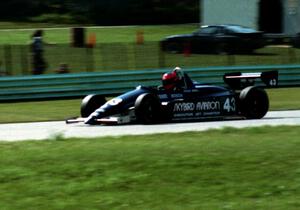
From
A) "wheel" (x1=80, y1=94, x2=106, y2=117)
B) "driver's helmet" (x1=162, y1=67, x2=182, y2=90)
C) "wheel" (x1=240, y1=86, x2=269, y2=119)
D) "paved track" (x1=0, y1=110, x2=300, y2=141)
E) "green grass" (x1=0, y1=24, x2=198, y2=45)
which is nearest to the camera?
"paved track" (x1=0, y1=110, x2=300, y2=141)

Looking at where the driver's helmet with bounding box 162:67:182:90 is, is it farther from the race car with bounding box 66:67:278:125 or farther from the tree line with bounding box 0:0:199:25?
the tree line with bounding box 0:0:199:25

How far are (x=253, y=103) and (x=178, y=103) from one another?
164 cm

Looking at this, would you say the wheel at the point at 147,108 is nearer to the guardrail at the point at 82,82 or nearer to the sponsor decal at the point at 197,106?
the sponsor decal at the point at 197,106

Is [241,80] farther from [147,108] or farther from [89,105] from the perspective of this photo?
[89,105]

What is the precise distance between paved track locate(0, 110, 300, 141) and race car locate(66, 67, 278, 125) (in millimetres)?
280

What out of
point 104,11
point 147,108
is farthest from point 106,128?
point 104,11

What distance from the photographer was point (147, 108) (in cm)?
1594

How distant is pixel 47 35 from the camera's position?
154 feet

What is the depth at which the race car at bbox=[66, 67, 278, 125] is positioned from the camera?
52.4 ft

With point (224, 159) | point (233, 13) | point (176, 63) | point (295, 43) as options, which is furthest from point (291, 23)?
point (224, 159)

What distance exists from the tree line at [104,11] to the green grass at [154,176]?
49.4 metres

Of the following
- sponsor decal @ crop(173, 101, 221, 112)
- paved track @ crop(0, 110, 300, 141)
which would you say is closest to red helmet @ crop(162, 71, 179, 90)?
sponsor decal @ crop(173, 101, 221, 112)

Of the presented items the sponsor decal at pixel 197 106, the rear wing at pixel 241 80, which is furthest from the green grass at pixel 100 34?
the sponsor decal at pixel 197 106

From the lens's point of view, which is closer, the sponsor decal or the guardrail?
the sponsor decal
